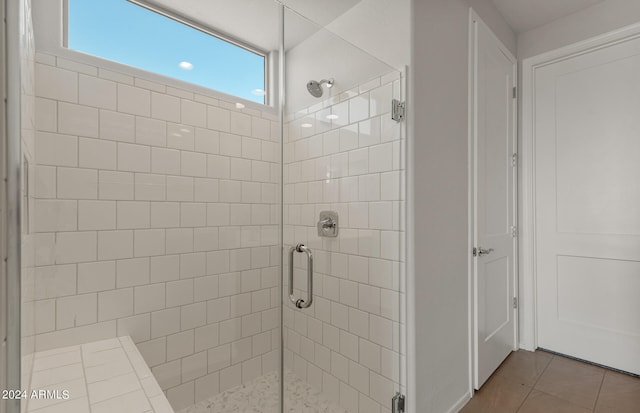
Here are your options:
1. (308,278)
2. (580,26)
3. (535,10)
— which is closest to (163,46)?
(308,278)

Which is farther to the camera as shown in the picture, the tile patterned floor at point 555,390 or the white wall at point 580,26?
the white wall at point 580,26

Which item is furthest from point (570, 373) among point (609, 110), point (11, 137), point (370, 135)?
point (11, 137)

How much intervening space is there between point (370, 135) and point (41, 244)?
4.64 feet

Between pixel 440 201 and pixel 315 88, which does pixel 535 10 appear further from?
pixel 315 88

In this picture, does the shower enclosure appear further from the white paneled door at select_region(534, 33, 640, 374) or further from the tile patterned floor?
the white paneled door at select_region(534, 33, 640, 374)

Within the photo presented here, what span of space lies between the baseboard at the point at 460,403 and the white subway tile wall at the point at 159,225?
108 centimetres

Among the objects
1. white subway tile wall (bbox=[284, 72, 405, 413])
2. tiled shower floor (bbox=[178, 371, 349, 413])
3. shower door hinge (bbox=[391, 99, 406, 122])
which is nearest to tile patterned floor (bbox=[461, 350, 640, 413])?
white subway tile wall (bbox=[284, 72, 405, 413])

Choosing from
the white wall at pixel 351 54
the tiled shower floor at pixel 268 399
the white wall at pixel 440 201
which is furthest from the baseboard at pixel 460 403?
the white wall at pixel 351 54

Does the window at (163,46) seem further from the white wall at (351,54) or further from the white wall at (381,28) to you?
the white wall at (381,28)

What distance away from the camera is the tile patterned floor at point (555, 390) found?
176cm

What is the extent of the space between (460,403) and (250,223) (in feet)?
5.33

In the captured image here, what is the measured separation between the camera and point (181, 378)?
4.57 feet

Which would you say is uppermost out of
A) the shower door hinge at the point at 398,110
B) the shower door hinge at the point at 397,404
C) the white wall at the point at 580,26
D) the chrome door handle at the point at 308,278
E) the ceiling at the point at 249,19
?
the white wall at the point at 580,26

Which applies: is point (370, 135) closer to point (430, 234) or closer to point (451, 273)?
point (430, 234)
